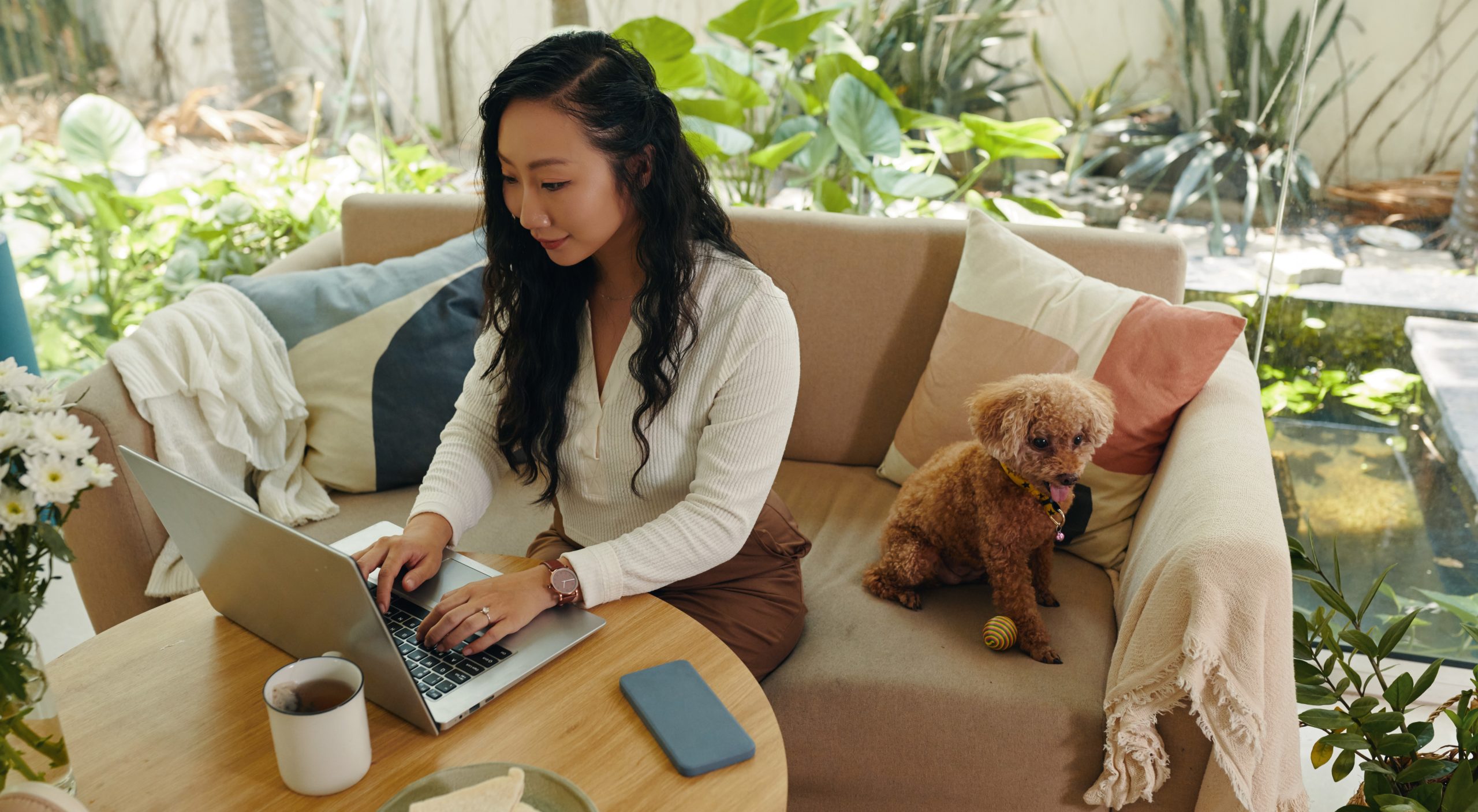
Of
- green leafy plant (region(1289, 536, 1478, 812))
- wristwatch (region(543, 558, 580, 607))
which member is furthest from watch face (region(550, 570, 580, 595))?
green leafy plant (region(1289, 536, 1478, 812))

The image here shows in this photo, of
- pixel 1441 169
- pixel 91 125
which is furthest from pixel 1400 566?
pixel 91 125

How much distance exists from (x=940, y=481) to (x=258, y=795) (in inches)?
42.1

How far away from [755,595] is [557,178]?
660mm

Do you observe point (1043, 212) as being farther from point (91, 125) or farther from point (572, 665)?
point (91, 125)

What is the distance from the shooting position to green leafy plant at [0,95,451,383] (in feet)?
10.0

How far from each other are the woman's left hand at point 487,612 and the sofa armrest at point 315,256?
1.35 m

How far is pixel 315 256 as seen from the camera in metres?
2.43

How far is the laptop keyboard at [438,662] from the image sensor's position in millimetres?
1092

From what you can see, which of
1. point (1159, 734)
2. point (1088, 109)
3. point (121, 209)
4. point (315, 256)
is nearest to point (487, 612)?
point (1159, 734)

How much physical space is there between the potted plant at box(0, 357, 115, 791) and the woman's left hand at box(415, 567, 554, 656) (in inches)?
14.8

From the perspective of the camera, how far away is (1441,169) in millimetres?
2223

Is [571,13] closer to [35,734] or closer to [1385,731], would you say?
[35,734]

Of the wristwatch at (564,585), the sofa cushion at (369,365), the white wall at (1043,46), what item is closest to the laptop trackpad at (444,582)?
the wristwatch at (564,585)

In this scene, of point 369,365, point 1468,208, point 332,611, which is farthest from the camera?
point 1468,208
